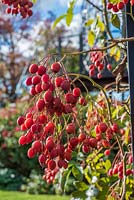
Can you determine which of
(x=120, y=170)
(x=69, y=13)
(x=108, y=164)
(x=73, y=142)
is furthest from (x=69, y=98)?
(x=108, y=164)

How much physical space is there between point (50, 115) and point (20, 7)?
0.76 meters

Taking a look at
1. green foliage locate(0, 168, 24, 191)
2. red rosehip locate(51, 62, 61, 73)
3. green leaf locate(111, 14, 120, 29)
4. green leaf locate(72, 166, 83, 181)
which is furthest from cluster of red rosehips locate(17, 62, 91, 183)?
green foliage locate(0, 168, 24, 191)

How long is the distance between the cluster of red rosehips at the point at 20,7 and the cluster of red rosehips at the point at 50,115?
1.76 feet

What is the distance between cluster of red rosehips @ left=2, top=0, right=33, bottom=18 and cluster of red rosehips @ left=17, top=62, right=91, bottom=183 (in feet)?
1.76

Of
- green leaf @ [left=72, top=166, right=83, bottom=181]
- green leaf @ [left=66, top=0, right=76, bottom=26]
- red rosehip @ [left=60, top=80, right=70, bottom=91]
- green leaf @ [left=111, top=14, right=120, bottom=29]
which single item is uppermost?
green leaf @ [left=66, top=0, right=76, bottom=26]

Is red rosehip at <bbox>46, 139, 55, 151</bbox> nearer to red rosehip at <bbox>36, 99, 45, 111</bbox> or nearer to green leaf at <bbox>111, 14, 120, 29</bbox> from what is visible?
red rosehip at <bbox>36, 99, 45, 111</bbox>

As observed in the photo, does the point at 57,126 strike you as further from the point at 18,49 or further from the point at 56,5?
the point at 18,49

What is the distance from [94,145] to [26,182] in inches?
307

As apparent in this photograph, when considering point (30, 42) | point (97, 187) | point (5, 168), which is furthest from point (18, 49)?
point (97, 187)

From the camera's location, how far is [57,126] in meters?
1.24

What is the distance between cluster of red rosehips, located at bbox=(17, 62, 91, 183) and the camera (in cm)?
114

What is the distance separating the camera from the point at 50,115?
1.15m

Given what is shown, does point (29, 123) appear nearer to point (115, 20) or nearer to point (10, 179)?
point (115, 20)

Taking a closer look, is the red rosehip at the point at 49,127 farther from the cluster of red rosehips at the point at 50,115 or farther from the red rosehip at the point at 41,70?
the red rosehip at the point at 41,70
